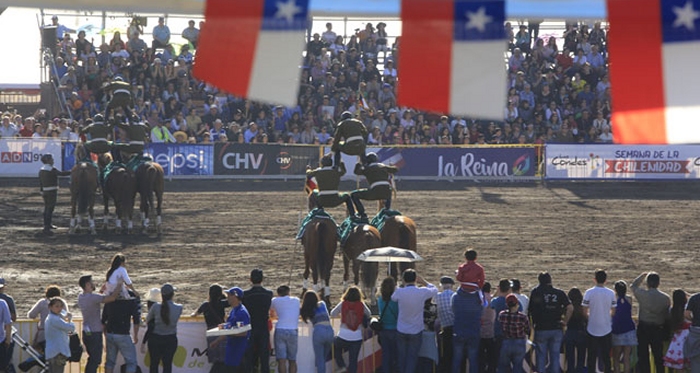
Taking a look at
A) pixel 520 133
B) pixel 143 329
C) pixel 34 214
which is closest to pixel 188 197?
pixel 34 214

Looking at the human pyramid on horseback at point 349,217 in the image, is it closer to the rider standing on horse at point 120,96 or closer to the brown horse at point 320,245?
the brown horse at point 320,245

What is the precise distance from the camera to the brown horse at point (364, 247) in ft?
54.9

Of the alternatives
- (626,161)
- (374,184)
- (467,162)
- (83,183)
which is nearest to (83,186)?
(83,183)

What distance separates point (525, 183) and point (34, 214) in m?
15.1

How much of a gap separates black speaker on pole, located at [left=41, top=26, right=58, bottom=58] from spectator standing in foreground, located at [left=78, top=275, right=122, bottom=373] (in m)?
26.2

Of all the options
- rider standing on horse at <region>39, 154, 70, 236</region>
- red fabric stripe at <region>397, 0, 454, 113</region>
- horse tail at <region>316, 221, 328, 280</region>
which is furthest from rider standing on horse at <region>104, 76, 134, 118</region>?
red fabric stripe at <region>397, 0, 454, 113</region>

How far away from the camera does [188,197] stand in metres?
31.5

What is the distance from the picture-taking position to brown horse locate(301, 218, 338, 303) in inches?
671

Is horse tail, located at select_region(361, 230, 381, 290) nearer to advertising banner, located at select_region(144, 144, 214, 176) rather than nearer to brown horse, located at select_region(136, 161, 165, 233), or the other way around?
brown horse, located at select_region(136, 161, 165, 233)

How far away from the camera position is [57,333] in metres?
12.6

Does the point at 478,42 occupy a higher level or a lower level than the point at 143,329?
higher

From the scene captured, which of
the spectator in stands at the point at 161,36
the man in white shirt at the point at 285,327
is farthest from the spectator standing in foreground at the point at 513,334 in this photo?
the spectator in stands at the point at 161,36

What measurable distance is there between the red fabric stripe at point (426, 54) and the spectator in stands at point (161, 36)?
29.7m

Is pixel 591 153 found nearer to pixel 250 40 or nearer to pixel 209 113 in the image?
pixel 209 113
